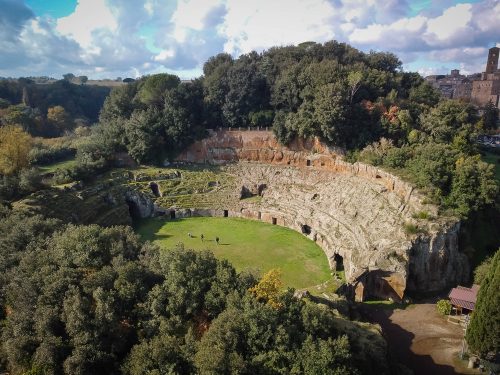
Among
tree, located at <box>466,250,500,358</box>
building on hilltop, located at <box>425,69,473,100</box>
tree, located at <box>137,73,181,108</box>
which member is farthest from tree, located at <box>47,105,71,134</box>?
building on hilltop, located at <box>425,69,473,100</box>

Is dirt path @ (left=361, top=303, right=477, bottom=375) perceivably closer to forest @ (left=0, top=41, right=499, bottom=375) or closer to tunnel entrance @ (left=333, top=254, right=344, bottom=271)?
forest @ (left=0, top=41, right=499, bottom=375)

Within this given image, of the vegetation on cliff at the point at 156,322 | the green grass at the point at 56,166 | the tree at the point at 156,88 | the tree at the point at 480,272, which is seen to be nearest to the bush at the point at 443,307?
the tree at the point at 480,272

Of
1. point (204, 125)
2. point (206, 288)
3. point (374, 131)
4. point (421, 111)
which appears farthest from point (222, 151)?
point (206, 288)

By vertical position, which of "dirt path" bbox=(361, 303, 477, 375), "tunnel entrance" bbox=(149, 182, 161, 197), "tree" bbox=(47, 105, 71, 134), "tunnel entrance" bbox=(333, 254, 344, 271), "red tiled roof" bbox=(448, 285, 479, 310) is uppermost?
"tree" bbox=(47, 105, 71, 134)

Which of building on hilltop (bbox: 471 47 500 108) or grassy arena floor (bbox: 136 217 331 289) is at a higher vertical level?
building on hilltop (bbox: 471 47 500 108)

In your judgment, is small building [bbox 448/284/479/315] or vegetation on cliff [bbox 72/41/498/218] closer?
small building [bbox 448/284/479/315]

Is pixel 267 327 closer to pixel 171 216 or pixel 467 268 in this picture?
pixel 467 268

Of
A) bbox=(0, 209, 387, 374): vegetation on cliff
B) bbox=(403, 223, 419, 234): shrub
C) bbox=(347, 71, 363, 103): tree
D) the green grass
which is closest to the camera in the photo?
bbox=(0, 209, 387, 374): vegetation on cliff

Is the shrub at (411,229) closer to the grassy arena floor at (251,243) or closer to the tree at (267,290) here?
the grassy arena floor at (251,243)
